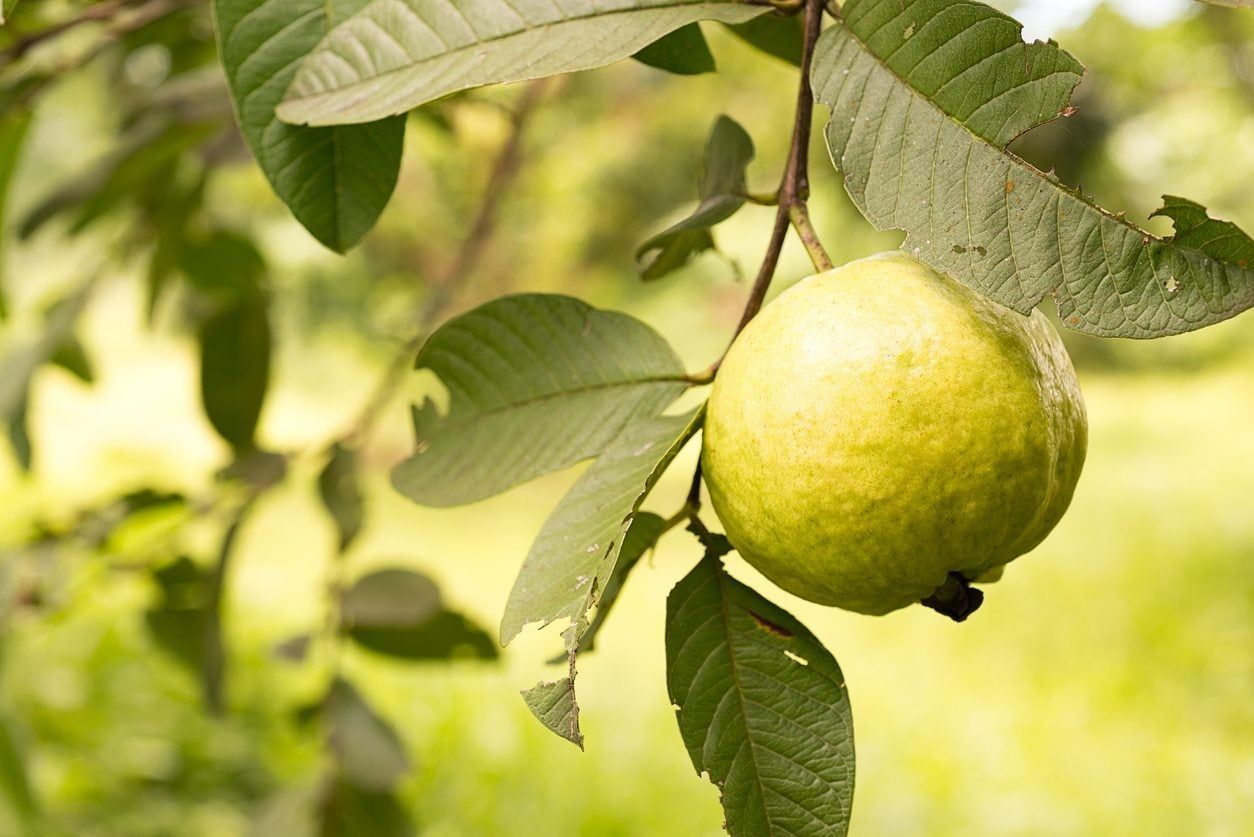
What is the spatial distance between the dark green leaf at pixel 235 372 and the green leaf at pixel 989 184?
95 centimetres

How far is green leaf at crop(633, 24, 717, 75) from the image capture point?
0.61 metres

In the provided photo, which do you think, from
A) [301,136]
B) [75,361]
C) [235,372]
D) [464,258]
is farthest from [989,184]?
[75,361]

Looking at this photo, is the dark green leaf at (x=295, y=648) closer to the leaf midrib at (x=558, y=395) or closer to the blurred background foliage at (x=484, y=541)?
the blurred background foliage at (x=484, y=541)

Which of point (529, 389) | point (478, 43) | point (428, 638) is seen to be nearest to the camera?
point (478, 43)

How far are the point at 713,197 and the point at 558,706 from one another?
305mm

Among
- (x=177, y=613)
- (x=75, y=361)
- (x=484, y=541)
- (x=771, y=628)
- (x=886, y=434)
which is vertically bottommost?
(x=484, y=541)

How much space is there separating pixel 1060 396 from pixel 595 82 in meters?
5.08

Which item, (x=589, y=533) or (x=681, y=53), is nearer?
(x=589, y=533)

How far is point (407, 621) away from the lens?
1.12 meters

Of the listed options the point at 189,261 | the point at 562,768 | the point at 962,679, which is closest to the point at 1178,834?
the point at 962,679

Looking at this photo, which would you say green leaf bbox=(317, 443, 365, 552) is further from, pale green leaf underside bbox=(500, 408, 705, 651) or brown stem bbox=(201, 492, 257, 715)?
pale green leaf underside bbox=(500, 408, 705, 651)

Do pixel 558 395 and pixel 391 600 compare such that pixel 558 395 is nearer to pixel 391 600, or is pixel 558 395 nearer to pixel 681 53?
pixel 681 53

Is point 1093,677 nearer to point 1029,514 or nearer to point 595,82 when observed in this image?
point 595,82

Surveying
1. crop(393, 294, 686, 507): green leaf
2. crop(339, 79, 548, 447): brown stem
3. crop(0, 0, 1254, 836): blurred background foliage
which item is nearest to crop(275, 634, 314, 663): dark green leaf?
crop(0, 0, 1254, 836): blurred background foliage
